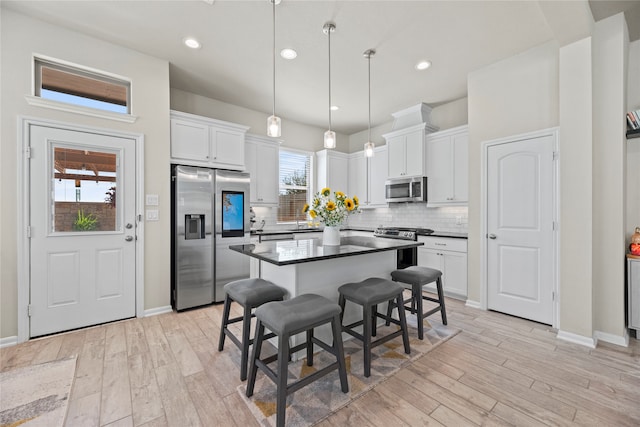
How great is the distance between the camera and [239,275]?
Result: 3857mm

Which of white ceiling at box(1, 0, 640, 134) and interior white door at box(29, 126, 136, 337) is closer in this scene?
white ceiling at box(1, 0, 640, 134)

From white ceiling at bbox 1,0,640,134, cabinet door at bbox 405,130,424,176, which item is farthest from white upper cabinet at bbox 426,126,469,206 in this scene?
white ceiling at bbox 1,0,640,134

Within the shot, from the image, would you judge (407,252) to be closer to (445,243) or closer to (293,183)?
(445,243)

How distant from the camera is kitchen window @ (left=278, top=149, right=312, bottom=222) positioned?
5316 mm

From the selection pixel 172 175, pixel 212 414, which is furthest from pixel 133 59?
pixel 212 414

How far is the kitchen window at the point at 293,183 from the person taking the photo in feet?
17.4

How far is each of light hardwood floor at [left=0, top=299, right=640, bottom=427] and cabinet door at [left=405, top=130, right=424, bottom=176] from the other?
2.52 m

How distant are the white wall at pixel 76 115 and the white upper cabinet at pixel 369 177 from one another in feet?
11.7

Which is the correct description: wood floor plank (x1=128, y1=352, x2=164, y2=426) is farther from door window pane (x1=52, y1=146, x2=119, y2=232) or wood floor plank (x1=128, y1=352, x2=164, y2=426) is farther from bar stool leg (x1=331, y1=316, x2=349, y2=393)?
door window pane (x1=52, y1=146, x2=119, y2=232)

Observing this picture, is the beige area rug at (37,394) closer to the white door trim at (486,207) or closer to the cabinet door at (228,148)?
the cabinet door at (228,148)

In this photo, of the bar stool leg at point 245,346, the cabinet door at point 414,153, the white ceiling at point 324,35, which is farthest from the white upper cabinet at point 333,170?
the bar stool leg at point 245,346

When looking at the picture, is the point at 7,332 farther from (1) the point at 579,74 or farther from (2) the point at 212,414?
(1) the point at 579,74

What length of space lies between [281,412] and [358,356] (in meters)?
0.97

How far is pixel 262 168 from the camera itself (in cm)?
462
